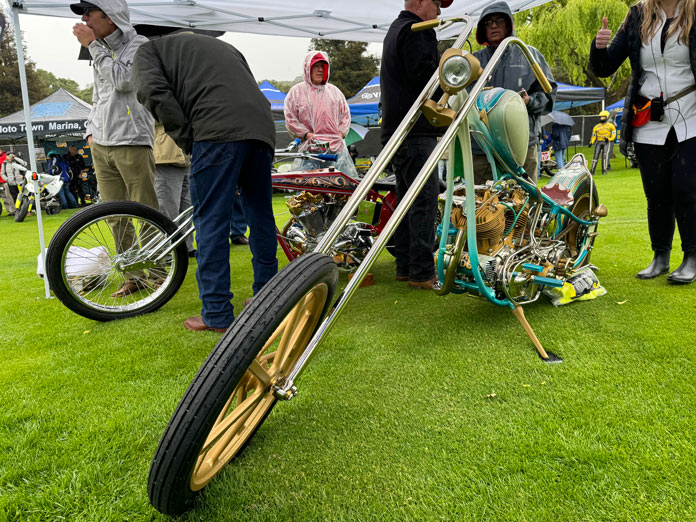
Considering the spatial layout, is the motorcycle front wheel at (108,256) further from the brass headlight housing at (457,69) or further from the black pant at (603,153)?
the black pant at (603,153)

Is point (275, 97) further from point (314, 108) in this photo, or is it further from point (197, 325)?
point (197, 325)

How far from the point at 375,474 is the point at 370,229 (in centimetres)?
222

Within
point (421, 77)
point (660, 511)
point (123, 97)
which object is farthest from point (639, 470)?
point (123, 97)

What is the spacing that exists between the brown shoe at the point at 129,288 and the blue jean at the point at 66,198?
10006 mm

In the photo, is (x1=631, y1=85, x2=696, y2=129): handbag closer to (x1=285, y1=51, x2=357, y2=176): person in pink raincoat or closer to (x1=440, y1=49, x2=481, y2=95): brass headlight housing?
(x1=440, y1=49, x2=481, y2=95): brass headlight housing

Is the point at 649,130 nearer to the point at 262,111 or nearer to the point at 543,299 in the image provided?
the point at 543,299

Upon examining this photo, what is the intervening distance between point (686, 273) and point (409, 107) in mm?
2024

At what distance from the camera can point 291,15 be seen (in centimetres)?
518

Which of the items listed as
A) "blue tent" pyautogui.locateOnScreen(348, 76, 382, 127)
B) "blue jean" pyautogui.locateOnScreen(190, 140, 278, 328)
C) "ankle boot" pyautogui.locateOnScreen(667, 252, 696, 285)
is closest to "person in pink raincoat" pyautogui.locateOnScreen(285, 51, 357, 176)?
"blue jean" pyautogui.locateOnScreen(190, 140, 278, 328)

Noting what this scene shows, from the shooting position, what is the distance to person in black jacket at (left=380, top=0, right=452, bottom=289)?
2957 millimetres

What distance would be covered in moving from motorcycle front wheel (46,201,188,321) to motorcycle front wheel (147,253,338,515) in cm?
176

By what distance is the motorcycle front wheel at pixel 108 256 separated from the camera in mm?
2645

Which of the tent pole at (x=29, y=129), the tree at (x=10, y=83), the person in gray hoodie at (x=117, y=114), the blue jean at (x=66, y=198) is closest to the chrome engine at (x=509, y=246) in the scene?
the person in gray hoodie at (x=117, y=114)

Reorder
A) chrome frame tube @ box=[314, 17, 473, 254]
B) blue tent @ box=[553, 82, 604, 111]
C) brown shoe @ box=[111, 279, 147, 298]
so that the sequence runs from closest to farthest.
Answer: chrome frame tube @ box=[314, 17, 473, 254]
brown shoe @ box=[111, 279, 147, 298]
blue tent @ box=[553, 82, 604, 111]
